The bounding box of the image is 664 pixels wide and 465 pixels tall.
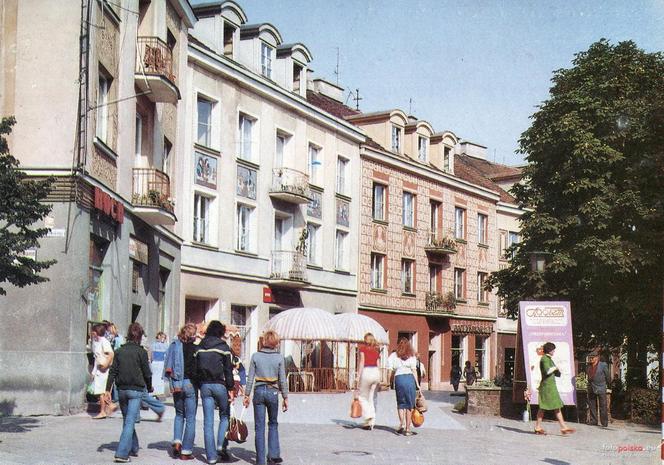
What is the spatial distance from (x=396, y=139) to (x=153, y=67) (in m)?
23.4

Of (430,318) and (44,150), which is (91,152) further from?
(430,318)

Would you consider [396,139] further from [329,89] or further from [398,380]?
[398,380]

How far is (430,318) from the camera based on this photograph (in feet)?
155

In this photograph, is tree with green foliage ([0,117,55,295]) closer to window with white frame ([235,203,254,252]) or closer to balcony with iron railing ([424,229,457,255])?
window with white frame ([235,203,254,252])

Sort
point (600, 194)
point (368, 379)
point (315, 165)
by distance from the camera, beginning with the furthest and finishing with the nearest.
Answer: point (315, 165) → point (600, 194) → point (368, 379)

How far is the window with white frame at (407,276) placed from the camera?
45.4 m

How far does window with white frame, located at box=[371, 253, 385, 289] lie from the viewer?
43531 mm

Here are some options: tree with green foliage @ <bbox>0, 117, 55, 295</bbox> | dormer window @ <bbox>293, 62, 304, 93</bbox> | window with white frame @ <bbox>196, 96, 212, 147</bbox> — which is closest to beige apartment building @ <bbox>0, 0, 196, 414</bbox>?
tree with green foliage @ <bbox>0, 117, 55, 295</bbox>

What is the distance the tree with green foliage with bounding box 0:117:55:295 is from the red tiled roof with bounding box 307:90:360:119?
28525mm

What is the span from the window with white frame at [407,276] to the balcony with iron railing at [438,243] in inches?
54.7

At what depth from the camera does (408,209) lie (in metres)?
46.1

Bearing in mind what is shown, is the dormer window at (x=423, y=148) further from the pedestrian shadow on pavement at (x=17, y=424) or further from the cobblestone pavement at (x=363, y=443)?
the pedestrian shadow on pavement at (x=17, y=424)

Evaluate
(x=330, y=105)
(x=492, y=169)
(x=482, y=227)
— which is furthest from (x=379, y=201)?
(x=492, y=169)

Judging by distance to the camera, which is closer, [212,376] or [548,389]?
[212,376]
